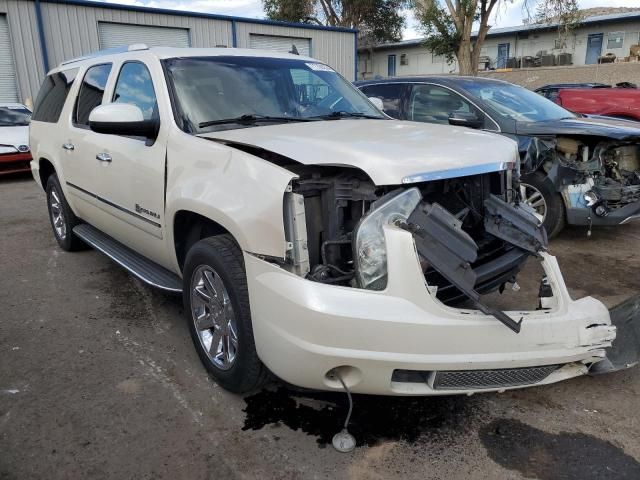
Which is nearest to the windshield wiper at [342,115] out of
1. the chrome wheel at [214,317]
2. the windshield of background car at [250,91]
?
the windshield of background car at [250,91]

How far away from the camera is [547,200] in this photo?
17.9 ft

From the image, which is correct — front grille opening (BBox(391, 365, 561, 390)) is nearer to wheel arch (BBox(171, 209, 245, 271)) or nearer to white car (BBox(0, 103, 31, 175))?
wheel arch (BBox(171, 209, 245, 271))

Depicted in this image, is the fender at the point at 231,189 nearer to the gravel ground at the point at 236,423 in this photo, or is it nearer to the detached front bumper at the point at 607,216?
the gravel ground at the point at 236,423

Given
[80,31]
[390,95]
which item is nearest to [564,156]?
[390,95]

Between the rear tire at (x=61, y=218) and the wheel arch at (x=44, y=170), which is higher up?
the wheel arch at (x=44, y=170)

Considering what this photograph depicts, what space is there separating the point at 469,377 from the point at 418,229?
2.36 feet

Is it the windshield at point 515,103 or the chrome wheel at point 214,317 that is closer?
the chrome wheel at point 214,317

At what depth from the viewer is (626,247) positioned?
5.61 meters

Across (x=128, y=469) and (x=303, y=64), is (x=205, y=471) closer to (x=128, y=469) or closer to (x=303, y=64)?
(x=128, y=469)

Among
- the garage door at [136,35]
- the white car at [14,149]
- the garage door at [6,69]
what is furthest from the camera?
the garage door at [136,35]

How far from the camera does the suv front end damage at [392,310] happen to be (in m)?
2.23

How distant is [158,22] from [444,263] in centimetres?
1717

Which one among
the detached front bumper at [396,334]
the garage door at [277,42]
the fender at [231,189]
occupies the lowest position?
the detached front bumper at [396,334]

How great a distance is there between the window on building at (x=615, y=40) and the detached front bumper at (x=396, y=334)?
36.5 metres
